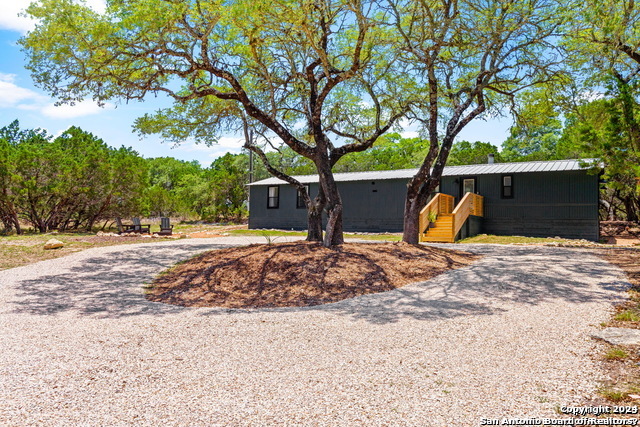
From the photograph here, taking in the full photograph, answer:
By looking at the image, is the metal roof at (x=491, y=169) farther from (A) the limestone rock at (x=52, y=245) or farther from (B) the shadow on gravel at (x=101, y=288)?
(A) the limestone rock at (x=52, y=245)

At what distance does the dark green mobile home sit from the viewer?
710 inches

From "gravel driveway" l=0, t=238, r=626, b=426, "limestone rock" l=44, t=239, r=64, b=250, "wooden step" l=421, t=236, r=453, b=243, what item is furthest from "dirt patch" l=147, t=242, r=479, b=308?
"wooden step" l=421, t=236, r=453, b=243

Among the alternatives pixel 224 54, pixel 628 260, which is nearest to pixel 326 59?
pixel 224 54

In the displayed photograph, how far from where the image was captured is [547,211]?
18.8 m

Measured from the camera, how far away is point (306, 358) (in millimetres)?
3822

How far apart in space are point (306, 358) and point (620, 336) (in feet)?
10.5

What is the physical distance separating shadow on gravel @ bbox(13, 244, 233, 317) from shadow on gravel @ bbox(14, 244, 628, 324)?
14mm

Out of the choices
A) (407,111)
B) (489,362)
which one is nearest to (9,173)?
(407,111)

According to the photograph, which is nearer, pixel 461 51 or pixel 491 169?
pixel 461 51

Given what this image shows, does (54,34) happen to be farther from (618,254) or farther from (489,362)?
(618,254)

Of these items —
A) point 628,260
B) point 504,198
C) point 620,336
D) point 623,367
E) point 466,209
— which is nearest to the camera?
point 623,367

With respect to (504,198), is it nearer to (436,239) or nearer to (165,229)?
Result: (436,239)

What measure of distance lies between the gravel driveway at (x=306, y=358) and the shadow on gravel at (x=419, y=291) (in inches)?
2.0

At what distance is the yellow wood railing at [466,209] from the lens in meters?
17.0
